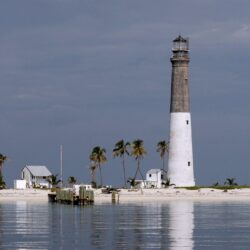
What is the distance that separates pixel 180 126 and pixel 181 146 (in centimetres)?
222

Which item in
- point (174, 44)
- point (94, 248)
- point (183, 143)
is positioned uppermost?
point (174, 44)

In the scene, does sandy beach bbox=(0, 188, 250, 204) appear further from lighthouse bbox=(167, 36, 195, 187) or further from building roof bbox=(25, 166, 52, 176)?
building roof bbox=(25, 166, 52, 176)

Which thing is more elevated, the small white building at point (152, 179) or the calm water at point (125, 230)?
the small white building at point (152, 179)

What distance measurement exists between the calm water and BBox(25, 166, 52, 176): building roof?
40134 millimetres

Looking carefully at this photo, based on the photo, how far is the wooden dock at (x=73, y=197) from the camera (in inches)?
3794

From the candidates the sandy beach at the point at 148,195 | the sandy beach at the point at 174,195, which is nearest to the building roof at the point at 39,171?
the sandy beach at the point at 148,195

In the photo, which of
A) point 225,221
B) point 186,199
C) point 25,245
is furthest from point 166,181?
point 25,245

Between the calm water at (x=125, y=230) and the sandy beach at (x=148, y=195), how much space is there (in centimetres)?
2637

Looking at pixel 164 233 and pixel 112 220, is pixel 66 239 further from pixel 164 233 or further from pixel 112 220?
pixel 112 220

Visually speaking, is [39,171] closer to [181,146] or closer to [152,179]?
[152,179]

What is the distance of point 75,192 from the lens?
337 ft

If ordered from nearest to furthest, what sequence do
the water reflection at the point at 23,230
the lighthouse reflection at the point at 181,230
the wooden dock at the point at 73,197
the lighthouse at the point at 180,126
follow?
the lighthouse reflection at the point at 181,230 < the water reflection at the point at 23,230 < the wooden dock at the point at 73,197 < the lighthouse at the point at 180,126

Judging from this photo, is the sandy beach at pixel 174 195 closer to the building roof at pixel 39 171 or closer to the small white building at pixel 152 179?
the small white building at pixel 152 179

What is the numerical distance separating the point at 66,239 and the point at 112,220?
1630 cm
